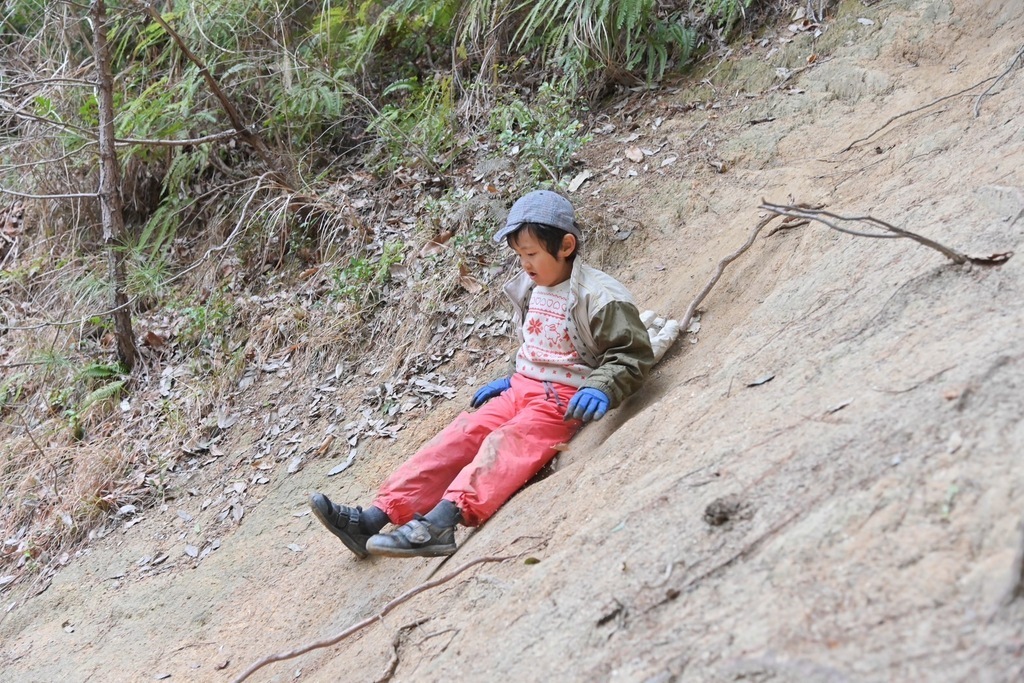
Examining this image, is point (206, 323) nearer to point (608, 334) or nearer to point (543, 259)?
point (543, 259)

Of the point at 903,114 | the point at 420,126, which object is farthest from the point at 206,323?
the point at 903,114

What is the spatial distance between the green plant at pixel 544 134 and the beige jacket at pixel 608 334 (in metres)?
2.13

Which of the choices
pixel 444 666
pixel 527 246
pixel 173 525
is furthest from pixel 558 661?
pixel 173 525

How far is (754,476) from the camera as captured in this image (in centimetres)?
244

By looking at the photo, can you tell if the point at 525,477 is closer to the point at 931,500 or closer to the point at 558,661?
the point at 558,661

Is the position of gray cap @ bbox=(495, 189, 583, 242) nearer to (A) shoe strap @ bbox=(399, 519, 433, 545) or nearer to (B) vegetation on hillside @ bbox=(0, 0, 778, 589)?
(A) shoe strap @ bbox=(399, 519, 433, 545)

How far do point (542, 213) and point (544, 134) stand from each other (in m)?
2.30

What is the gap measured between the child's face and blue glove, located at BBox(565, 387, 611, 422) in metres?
0.72

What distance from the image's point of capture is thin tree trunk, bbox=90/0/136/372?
6484 mm

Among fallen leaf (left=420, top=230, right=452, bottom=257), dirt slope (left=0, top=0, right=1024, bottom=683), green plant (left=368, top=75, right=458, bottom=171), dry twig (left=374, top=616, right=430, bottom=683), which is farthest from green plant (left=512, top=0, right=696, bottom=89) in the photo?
dry twig (left=374, top=616, right=430, bottom=683)

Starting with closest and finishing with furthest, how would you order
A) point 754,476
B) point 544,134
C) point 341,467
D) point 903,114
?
1. point 754,476
2. point 903,114
3. point 341,467
4. point 544,134

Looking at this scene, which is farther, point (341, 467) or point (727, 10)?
point (727, 10)

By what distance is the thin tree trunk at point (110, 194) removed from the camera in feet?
21.3

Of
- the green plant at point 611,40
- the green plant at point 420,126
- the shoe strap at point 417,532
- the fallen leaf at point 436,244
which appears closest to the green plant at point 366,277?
the fallen leaf at point 436,244
